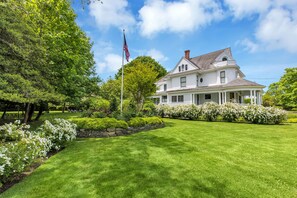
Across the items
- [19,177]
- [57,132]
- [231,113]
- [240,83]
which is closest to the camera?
[19,177]

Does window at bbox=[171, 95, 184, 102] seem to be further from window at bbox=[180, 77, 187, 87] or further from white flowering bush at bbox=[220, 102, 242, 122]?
white flowering bush at bbox=[220, 102, 242, 122]

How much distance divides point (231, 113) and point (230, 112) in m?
0.11

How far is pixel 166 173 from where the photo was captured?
3.48 m

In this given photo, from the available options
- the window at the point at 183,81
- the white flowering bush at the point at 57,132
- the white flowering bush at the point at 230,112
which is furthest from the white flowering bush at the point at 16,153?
the window at the point at 183,81

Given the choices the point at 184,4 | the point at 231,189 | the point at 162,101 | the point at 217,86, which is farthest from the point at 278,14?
the point at 162,101

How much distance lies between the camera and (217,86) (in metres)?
18.6

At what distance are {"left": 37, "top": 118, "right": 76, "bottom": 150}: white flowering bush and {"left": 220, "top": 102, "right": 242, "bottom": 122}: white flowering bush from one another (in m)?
12.0

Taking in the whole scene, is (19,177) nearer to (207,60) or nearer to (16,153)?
(16,153)

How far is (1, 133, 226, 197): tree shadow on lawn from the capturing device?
2783 millimetres

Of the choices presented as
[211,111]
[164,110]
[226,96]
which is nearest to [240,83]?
[226,96]

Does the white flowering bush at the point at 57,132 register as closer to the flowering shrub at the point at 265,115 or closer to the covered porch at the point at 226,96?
the flowering shrub at the point at 265,115

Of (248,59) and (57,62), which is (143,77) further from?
(248,59)

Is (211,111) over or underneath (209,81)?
underneath

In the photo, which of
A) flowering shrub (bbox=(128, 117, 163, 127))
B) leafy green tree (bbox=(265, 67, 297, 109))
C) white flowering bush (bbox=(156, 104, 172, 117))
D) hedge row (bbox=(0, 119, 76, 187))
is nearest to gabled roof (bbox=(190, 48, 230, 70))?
white flowering bush (bbox=(156, 104, 172, 117))
